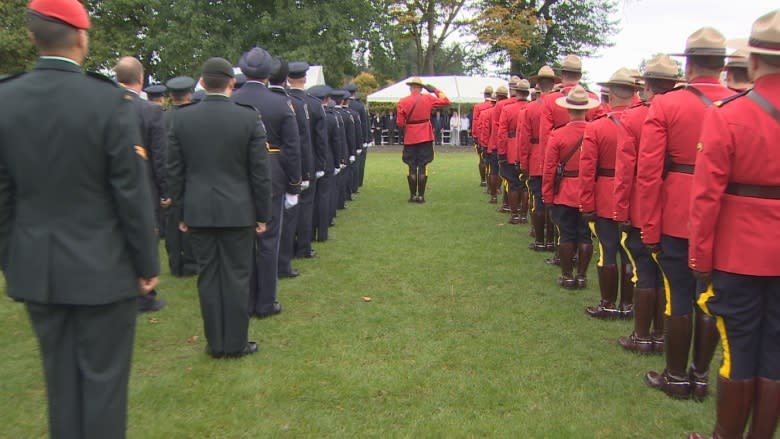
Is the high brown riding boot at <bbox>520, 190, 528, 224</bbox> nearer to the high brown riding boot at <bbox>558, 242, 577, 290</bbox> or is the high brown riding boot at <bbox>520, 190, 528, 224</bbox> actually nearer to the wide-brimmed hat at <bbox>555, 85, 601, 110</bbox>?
the high brown riding boot at <bbox>558, 242, 577, 290</bbox>

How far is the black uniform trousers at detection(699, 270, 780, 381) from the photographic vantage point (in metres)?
3.30

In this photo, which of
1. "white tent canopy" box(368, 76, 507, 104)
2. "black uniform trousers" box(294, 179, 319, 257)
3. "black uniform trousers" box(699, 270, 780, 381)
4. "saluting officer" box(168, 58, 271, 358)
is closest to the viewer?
"black uniform trousers" box(699, 270, 780, 381)

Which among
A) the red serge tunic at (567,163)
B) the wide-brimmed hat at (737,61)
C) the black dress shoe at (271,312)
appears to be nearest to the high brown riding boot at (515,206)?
the red serge tunic at (567,163)

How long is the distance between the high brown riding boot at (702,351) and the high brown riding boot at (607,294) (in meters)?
1.64

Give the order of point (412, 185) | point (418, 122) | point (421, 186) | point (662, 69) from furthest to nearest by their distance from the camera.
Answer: point (412, 185)
point (421, 186)
point (418, 122)
point (662, 69)

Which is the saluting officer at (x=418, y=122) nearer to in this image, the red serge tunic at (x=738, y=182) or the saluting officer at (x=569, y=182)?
the saluting officer at (x=569, y=182)

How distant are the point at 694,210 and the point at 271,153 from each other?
13.4 feet

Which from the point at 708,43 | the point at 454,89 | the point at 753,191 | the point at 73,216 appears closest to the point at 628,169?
the point at 708,43

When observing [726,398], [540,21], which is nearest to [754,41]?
[726,398]

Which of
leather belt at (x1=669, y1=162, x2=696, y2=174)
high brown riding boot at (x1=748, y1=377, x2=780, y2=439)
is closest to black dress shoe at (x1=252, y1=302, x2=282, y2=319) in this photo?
leather belt at (x1=669, y1=162, x2=696, y2=174)

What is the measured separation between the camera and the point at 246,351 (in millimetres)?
5242

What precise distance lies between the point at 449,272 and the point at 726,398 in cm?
470

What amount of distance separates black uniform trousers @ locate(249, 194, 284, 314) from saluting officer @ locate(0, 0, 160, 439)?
2871 mm

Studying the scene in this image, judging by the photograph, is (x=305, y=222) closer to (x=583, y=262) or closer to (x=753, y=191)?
(x=583, y=262)
